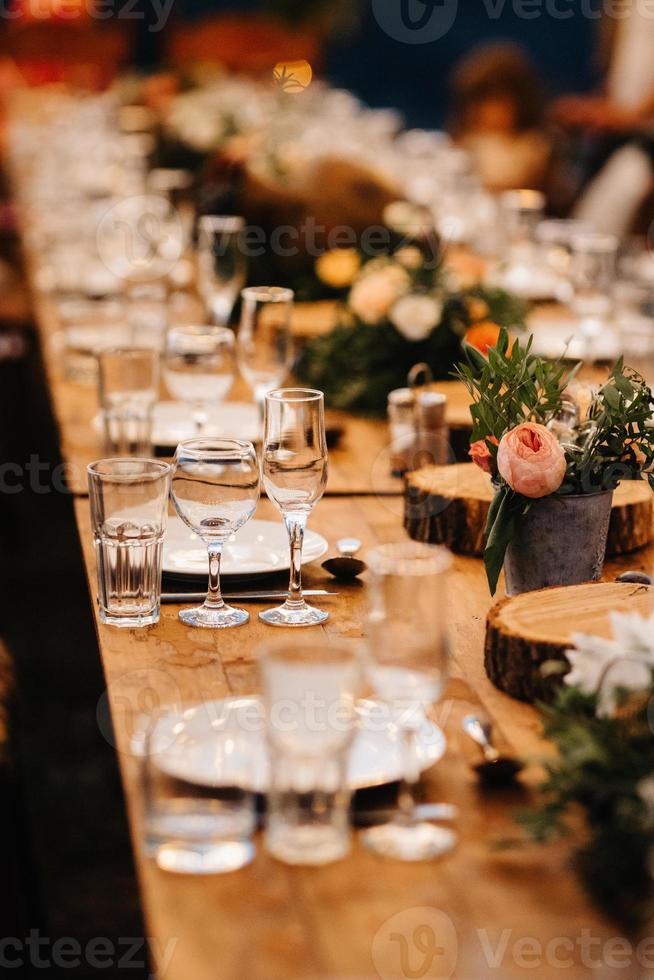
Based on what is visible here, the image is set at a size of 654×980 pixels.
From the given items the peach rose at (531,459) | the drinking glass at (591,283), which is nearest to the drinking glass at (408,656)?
the peach rose at (531,459)

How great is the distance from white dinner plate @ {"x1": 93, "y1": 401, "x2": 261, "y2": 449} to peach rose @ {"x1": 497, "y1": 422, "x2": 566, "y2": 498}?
2.71 ft

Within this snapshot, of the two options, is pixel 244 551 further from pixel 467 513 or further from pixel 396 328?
pixel 396 328

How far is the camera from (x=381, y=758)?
1172mm

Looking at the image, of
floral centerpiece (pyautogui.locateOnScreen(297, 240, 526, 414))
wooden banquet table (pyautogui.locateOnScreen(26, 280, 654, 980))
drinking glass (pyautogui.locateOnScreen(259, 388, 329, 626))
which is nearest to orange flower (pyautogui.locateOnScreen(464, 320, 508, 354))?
floral centerpiece (pyautogui.locateOnScreen(297, 240, 526, 414))

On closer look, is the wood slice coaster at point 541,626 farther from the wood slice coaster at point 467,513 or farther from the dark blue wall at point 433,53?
the dark blue wall at point 433,53

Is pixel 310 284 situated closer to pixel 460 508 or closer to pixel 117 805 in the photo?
pixel 117 805

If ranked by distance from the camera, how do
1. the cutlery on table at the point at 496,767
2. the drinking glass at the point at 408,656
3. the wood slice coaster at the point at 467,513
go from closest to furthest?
the drinking glass at the point at 408,656
the cutlery on table at the point at 496,767
the wood slice coaster at the point at 467,513

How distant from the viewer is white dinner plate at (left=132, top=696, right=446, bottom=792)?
111cm

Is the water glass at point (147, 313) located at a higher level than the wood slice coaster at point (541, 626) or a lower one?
higher

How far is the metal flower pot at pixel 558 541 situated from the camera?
4.99 ft

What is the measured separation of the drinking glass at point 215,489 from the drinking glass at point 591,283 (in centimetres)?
136

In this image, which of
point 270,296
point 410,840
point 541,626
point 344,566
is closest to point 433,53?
point 270,296

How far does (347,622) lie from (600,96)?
9.96 m

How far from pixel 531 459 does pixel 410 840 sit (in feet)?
1.63
